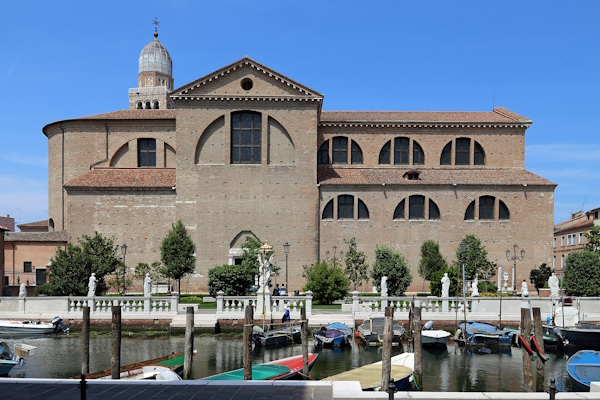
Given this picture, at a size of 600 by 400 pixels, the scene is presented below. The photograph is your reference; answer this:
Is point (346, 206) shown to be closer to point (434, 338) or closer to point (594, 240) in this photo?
point (434, 338)

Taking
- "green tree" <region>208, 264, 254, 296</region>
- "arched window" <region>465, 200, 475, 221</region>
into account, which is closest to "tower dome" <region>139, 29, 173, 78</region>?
"arched window" <region>465, 200, 475, 221</region>

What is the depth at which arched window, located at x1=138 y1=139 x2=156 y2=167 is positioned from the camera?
141 ft

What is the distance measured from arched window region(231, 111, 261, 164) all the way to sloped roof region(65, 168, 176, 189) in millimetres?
4848

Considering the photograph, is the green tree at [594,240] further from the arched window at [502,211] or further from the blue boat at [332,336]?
the blue boat at [332,336]

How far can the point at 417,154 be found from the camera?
141 feet

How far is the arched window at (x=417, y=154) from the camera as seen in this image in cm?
4306

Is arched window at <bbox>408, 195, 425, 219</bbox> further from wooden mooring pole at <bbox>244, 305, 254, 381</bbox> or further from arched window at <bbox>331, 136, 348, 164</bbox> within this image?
wooden mooring pole at <bbox>244, 305, 254, 381</bbox>

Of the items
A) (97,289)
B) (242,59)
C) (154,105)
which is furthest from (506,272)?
(154,105)

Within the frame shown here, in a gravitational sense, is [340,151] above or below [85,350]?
above

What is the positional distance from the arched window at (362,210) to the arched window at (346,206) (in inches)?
18.8

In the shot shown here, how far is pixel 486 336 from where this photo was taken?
23.6 meters

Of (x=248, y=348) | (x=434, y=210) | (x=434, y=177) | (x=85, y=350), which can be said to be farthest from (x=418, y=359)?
(x=434, y=177)

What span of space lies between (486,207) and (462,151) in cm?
502

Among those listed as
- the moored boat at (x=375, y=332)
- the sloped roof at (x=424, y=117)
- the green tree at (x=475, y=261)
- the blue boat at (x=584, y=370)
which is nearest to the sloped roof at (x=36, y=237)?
the sloped roof at (x=424, y=117)
